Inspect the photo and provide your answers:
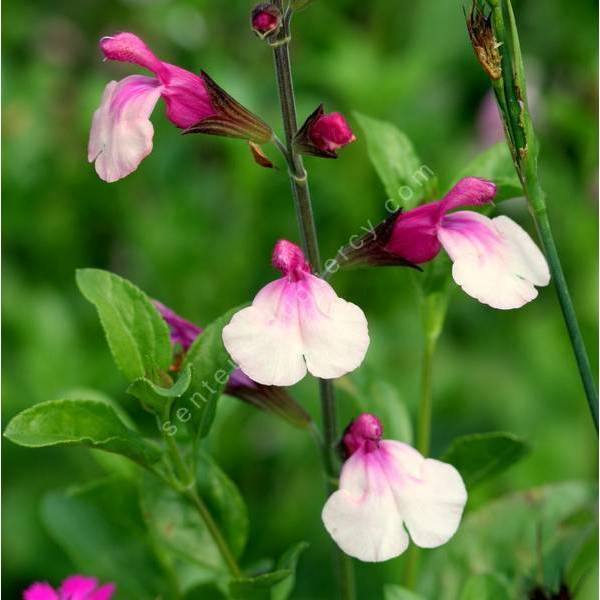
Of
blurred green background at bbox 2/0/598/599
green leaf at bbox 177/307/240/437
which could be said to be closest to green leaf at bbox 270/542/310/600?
green leaf at bbox 177/307/240/437

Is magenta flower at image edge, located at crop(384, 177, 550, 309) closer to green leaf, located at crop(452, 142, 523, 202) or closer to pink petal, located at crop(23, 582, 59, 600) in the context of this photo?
green leaf, located at crop(452, 142, 523, 202)

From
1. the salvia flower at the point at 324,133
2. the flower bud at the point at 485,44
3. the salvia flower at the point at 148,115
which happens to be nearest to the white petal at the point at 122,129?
the salvia flower at the point at 148,115

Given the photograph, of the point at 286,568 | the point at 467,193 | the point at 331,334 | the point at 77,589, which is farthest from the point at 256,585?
the point at 467,193

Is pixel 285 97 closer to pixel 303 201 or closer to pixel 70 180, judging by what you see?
pixel 303 201

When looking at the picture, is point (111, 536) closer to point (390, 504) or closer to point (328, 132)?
point (390, 504)

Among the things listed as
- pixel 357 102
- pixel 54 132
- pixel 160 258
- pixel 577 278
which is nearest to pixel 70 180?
pixel 54 132

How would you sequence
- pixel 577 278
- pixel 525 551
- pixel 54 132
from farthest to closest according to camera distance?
pixel 54 132 → pixel 577 278 → pixel 525 551
